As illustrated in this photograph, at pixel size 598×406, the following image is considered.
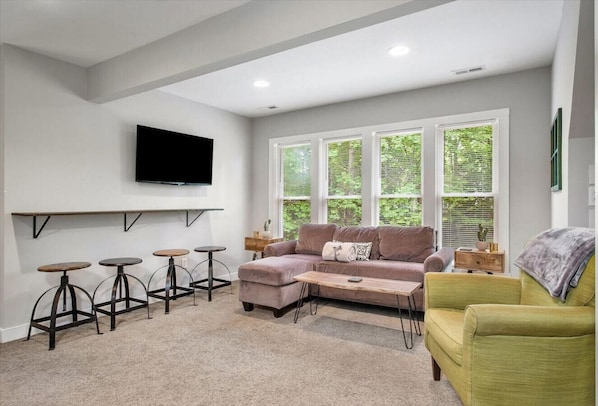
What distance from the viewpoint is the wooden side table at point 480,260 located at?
363cm

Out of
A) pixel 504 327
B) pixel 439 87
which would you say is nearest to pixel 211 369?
pixel 504 327

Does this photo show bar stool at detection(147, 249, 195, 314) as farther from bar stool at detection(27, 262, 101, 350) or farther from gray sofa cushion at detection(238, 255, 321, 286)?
gray sofa cushion at detection(238, 255, 321, 286)

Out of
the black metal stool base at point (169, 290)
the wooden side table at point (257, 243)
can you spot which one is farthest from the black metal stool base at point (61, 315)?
the wooden side table at point (257, 243)

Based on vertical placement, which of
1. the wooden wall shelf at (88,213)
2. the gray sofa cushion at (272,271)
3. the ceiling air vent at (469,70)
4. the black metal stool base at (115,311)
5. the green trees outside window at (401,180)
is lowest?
the black metal stool base at (115,311)

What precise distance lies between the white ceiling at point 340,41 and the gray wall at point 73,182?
0.32 metres

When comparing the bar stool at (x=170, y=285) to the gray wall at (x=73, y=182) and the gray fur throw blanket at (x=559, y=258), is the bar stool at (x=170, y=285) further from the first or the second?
the gray fur throw blanket at (x=559, y=258)

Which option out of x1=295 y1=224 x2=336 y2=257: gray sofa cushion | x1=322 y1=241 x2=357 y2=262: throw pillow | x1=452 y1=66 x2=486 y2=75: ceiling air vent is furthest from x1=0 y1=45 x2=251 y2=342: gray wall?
x1=452 y1=66 x2=486 y2=75: ceiling air vent

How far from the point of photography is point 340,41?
3119mm

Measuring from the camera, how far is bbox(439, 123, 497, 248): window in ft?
13.4

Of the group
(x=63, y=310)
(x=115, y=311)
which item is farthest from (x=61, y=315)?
(x=115, y=311)

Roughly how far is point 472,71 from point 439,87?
1.68 feet

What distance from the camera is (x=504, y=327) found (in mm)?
1664

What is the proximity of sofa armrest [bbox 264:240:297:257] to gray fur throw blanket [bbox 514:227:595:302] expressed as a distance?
281 cm

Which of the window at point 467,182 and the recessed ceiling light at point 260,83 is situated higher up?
the recessed ceiling light at point 260,83
